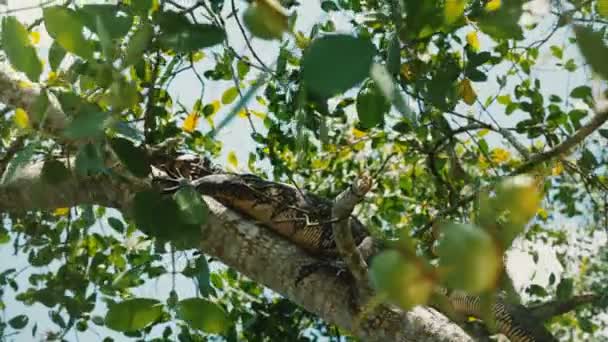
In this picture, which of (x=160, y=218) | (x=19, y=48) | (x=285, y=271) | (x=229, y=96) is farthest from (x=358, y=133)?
(x=19, y=48)

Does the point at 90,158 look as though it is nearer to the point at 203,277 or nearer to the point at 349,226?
the point at 203,277

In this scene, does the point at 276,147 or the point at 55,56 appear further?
the point at 276,147

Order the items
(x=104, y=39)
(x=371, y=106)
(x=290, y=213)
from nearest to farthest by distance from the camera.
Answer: (x=104, y=39) < (x=371, y=106) < (x=290, y=213)

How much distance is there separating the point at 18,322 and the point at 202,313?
2.65m

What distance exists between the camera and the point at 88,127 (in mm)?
726

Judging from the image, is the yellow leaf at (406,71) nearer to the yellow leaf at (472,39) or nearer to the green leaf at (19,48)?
the yellow leaf at (472,39)

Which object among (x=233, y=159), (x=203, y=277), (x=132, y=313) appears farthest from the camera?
(x=233, y=159)

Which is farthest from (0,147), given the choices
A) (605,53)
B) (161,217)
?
(605,53)

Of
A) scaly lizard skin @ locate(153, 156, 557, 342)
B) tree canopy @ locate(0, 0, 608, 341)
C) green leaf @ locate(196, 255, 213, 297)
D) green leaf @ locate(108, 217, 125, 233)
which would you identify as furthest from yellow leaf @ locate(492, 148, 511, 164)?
green leaf @ locate(196, 255, 213, 297)

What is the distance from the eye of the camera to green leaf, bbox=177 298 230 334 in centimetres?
93

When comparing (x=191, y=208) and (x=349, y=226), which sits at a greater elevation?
(x=349, y=226)

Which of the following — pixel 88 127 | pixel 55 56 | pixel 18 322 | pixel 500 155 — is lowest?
pixel 88 127

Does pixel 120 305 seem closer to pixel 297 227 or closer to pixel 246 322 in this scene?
pixel 297 227

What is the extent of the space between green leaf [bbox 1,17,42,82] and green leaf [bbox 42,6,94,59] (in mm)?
41
